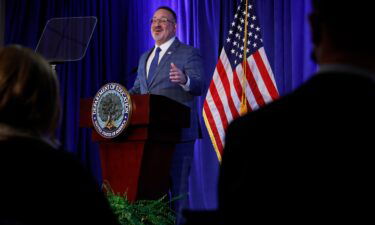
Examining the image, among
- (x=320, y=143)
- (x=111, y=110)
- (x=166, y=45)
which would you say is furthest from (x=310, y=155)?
(x=166, y=45)

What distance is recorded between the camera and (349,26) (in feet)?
3.01

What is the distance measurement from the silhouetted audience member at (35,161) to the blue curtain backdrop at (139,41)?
3.15 metres

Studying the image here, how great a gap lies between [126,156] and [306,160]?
259 centimetres

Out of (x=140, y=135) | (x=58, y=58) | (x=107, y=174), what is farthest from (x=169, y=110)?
(x=58, y=58)

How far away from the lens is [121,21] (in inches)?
217

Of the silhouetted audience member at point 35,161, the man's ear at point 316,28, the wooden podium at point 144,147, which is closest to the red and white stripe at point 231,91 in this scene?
the wooden podium at point 144,147

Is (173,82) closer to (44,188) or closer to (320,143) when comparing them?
(44,188)

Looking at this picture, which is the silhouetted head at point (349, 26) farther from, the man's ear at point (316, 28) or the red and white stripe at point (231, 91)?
the red and white stripe at point (231, 91)

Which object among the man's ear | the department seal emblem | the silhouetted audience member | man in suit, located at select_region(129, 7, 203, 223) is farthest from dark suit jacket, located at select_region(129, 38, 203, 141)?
the man's ear

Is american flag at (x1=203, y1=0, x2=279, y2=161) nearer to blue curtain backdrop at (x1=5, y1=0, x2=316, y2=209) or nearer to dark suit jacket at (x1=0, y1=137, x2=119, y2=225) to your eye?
blue curtain backdrop at (x1=5, y1=0, x2=316, y2=209)

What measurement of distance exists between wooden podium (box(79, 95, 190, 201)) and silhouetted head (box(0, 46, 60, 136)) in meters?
1.92

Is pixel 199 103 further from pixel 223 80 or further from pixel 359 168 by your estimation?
pixel 359 168

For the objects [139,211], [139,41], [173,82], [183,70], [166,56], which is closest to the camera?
[139,211]

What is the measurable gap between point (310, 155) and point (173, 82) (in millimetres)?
2881
